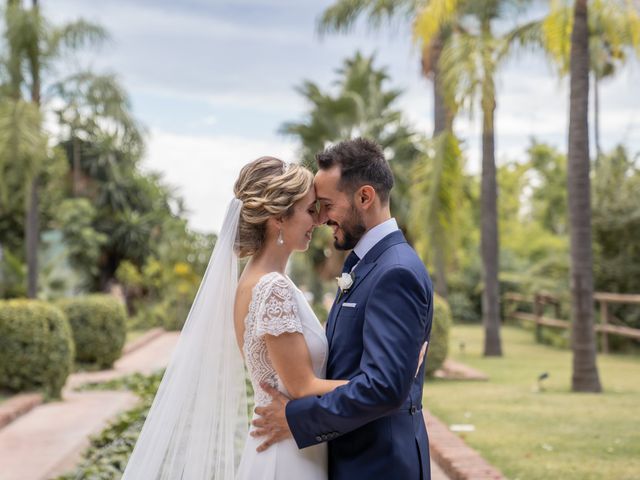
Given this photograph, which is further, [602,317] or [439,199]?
[602,317]

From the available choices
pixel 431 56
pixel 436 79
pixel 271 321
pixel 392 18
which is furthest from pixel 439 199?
pixel 271 321

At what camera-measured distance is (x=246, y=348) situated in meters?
3.43

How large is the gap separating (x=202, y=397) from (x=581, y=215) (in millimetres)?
8882

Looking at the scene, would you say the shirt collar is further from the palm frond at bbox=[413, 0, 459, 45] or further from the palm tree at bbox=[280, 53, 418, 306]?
the palm tree at bbox=[280, 53, 418, 306]

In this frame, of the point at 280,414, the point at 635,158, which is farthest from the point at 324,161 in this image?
the point at 635,158

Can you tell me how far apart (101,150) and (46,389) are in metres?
21.3

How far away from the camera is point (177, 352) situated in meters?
3.88

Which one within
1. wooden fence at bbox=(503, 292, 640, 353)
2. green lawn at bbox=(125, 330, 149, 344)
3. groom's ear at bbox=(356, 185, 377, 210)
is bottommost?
green lawn at bbox=(125, 330, 149, 344)

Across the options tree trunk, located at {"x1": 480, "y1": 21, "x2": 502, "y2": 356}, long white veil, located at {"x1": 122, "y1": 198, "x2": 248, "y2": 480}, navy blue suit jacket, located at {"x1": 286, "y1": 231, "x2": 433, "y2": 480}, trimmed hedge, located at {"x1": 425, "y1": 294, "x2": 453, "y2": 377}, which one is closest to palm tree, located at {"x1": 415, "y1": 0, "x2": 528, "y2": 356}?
tree trunk, located at {"x1": 480, "y1": 21, "x2": 502, "y2": 356}

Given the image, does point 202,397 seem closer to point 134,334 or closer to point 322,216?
point 322,216

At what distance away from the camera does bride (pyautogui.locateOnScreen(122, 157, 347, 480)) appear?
326 cm

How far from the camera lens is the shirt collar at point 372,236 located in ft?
10.7

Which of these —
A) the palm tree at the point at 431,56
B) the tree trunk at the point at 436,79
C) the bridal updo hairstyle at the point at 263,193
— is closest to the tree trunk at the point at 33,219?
the palm tree at the point at 431,56

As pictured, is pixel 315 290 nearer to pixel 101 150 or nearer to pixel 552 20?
pixel 101 150
